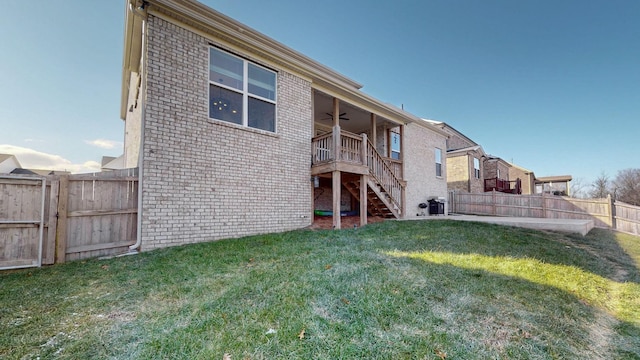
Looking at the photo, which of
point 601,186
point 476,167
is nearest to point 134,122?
point 476,167

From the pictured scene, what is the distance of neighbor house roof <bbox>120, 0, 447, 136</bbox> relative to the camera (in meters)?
5.71

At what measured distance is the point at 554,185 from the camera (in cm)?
3288

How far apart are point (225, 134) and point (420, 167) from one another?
1035 cm

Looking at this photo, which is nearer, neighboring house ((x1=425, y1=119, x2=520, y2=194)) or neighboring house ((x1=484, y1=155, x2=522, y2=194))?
neighboring house ((x1=425, y1=119, x2=520, y2=194))

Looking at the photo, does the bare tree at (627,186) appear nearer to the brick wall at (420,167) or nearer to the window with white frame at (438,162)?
the window with white frame at (438,162)

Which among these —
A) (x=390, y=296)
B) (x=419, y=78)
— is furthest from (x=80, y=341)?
(x=419, y=78)

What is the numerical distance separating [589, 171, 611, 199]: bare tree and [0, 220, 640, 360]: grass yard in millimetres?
36913

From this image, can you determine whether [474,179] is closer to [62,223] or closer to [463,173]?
[463,173]

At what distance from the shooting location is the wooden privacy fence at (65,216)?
4.50m

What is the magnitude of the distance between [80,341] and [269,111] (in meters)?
6.36

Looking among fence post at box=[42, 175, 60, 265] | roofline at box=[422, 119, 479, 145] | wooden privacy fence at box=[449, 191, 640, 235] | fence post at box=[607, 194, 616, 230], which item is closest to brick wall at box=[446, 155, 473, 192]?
roofline at box=[422, 119, 479, 145]

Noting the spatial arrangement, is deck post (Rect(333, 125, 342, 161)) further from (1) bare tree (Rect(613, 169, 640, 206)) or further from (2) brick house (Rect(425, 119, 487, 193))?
(1) bare tree (Rect(613, 169, 640, 206))

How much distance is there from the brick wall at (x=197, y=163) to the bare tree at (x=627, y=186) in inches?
1303

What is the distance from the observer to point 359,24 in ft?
38.4
